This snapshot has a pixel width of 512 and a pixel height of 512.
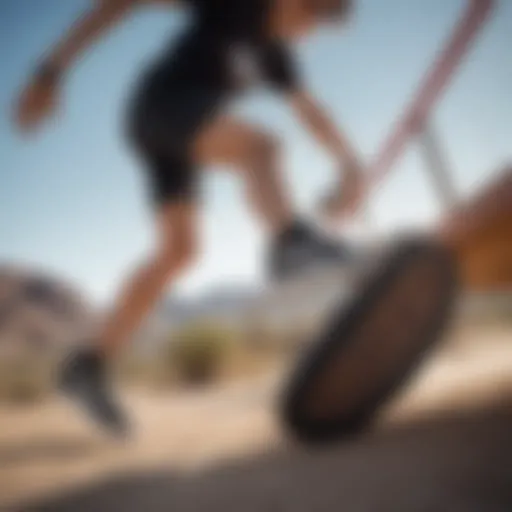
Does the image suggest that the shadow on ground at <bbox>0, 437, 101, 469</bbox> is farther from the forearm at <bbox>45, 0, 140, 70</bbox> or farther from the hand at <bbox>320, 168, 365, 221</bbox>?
the forearm at <bbox>45, 0, 140, 70</bbox>


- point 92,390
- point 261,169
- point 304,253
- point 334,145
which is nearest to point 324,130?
point 334,145

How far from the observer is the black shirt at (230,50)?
3.23 ft

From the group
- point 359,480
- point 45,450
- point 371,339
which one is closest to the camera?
point 359,480

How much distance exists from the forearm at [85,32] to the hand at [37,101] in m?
0.03

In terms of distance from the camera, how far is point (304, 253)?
0.98 m

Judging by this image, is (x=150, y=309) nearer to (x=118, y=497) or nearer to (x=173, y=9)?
(x=118, y=497)

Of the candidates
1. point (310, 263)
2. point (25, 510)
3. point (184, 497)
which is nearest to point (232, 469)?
point (184, 497)

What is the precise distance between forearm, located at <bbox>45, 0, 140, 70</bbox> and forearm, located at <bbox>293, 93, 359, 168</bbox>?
371 mm

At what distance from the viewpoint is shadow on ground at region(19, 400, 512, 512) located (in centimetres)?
59

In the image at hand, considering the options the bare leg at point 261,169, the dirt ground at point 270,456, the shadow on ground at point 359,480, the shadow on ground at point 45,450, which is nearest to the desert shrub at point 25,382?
the dirt ground at point 270,456

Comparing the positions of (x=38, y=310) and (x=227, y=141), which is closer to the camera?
(x=227, y=141)

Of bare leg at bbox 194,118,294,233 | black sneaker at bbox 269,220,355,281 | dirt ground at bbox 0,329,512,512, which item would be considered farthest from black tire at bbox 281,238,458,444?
bare leg at bbox 194,118,294,233

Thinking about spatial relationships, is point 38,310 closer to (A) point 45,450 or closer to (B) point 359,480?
(A) point 45,450

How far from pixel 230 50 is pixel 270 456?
678 millimetres
